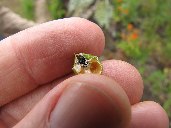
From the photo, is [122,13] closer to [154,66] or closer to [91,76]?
[154,66]

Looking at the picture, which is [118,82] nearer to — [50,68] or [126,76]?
[126,76]

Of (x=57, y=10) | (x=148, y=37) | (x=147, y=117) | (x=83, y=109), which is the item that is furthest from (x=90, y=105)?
(x=148, y=37)

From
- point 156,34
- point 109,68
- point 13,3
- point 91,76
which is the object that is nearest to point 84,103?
point 91,76

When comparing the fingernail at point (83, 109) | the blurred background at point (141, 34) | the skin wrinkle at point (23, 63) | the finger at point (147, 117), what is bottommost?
the fingernail at point (83, 109)

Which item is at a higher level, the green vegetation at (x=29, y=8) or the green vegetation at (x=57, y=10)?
the green vegetation at (x=29, y=8)

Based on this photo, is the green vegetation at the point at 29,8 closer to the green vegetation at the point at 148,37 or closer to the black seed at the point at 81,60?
the green vegetation at the point at 148,37

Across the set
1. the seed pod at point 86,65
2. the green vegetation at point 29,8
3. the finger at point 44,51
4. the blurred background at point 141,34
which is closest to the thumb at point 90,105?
the seed pod at point 86,65
